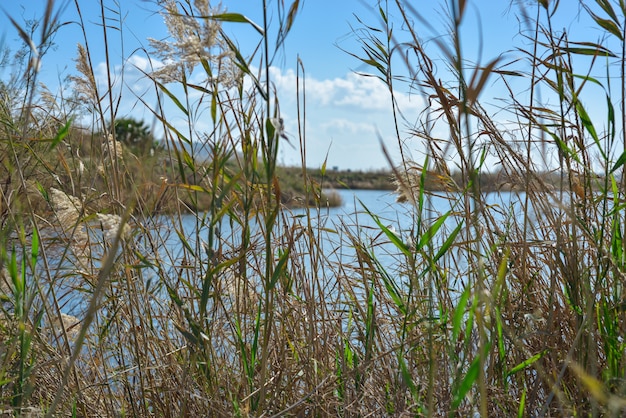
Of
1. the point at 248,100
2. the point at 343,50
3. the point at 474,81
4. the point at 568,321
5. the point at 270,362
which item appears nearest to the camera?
the point at 474,81

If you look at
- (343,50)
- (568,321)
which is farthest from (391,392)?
(343,50)

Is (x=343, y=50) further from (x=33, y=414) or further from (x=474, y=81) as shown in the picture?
(x=33, y=414)

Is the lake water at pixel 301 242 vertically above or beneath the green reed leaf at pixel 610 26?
beneath

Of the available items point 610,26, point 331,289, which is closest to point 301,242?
point 331,289

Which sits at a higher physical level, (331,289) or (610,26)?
(610,26)

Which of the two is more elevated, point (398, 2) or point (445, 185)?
point (398, 2)

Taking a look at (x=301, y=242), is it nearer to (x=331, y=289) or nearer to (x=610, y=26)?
(x=331, y=289)

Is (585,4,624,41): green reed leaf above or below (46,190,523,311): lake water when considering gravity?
above

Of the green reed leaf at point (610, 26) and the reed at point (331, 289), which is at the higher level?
the green reed leaf at point (610, 26)

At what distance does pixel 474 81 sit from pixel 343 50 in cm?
91

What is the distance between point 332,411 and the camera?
1.65 meters

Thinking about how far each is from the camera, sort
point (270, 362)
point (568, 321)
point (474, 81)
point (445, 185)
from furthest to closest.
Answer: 1. point (445, 185)
2. point (270, 362)
3. point (568, 321)
4. point (474, 81)

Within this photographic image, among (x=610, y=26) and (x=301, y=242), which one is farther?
(x=301, y=242)

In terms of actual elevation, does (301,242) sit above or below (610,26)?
below
